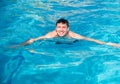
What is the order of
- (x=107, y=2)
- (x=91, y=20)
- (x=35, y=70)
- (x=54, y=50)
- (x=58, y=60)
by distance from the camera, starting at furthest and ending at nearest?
(x=107, y=2)
(x=91, y=20)
(x=54, y=50)
(x=58, y=60)
(x=35, y=70)

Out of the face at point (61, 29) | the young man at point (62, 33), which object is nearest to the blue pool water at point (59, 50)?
the young man at point (62, 33)

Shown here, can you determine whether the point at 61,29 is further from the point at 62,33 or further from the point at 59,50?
the point at 59,50

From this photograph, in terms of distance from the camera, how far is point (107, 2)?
11422mm

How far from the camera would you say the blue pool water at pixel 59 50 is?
5.39 meters

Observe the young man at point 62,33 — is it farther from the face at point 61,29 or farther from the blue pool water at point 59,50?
the blue pool water at point 59,50

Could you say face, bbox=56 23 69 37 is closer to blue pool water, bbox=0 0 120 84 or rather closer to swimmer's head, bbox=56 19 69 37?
swimmer's head, bbox=56 19 69 37

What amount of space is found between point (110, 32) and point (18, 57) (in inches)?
114

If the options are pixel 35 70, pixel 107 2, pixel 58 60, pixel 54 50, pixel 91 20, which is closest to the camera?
pixel 35 70

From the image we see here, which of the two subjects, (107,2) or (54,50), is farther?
(107,2)

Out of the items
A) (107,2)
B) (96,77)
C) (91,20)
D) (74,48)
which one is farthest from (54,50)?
(107,2)

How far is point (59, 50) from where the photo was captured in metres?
6.57

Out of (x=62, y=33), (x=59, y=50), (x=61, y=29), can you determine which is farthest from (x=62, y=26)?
(x=59, y=50)

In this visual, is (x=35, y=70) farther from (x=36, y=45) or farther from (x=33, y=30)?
(x=33, y=30)

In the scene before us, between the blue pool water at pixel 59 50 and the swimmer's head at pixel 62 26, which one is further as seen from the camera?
the swimmer's head at pixel 62 26
